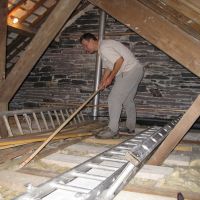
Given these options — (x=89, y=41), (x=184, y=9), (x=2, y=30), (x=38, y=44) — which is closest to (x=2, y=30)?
(x=2, y=30)

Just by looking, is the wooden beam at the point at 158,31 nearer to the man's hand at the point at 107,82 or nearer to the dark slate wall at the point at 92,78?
the man's hand at the point at 107,82

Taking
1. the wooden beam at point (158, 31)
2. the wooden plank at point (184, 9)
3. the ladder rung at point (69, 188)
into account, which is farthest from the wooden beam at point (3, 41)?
the ladder rung at point (69, 188)

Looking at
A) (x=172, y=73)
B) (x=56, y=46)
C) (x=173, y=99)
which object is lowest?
(x=173, y=99)

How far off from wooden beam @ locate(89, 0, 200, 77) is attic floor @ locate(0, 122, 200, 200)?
838mm

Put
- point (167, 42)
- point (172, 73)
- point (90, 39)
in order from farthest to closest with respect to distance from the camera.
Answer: point (172, 73), point (90, 39), point (167, 42)

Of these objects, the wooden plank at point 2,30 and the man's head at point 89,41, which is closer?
the wooden plank at point 2,30

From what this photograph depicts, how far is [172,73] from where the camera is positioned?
641cm

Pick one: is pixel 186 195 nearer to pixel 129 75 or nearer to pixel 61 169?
pixel 61 169

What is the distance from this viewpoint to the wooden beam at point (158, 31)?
2.64m

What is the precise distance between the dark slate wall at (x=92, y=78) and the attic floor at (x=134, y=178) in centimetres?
295

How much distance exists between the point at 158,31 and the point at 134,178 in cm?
134

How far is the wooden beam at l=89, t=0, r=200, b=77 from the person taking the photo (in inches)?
104

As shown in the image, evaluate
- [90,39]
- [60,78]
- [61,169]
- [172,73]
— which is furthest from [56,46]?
[61,169]

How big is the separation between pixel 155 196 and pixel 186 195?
0.65 feet
